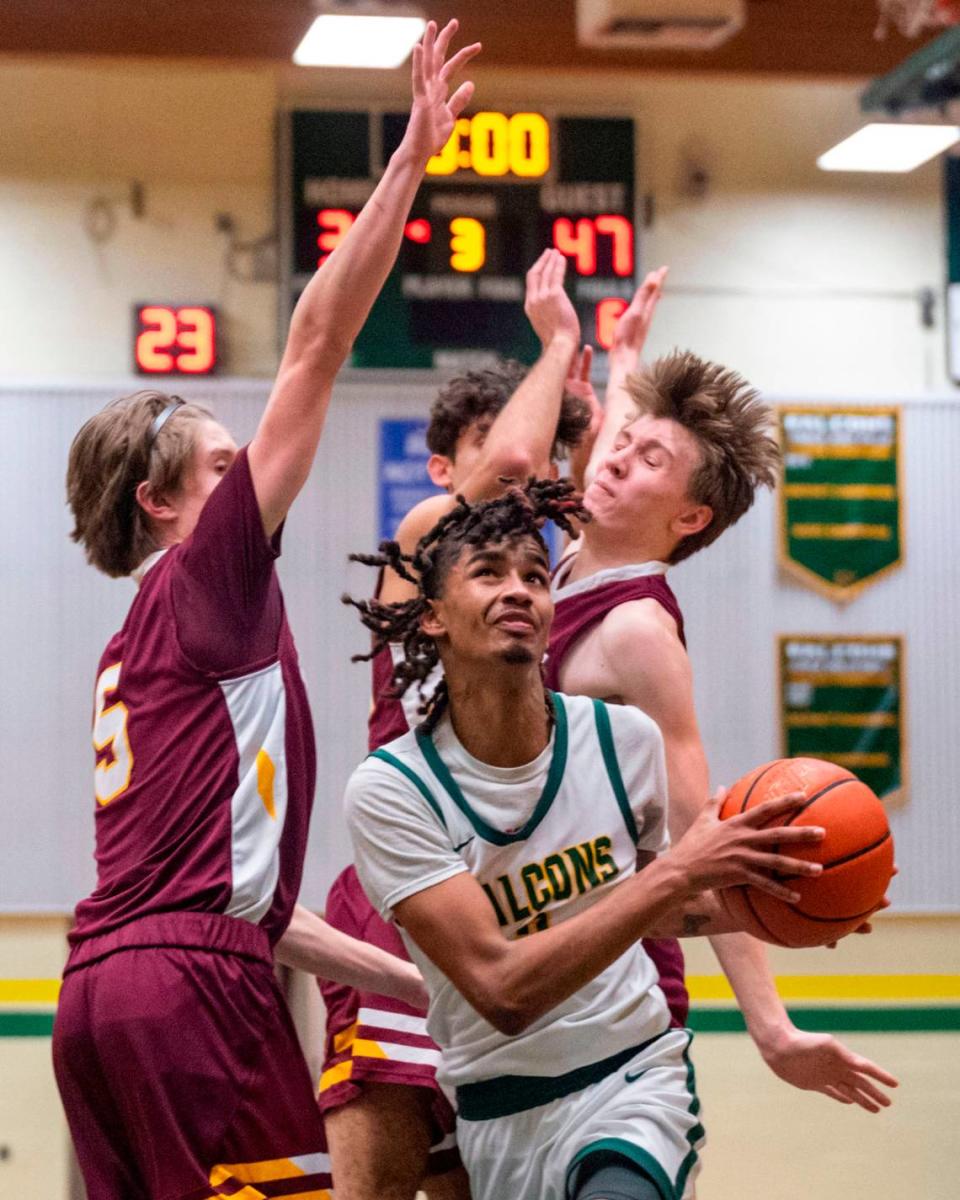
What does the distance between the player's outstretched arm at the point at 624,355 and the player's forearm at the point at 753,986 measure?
1075 mm

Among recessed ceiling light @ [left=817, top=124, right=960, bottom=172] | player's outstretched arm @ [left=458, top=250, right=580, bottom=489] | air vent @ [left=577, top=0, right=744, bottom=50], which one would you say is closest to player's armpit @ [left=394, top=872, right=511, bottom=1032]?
player's outstretched arm @ [left=458, top=250, right=580, bottom=489]

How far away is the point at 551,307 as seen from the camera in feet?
11.3

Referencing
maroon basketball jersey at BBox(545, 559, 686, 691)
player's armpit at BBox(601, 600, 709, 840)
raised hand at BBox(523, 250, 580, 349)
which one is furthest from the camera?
raised hand at BBox(523, 250, 580, 349)

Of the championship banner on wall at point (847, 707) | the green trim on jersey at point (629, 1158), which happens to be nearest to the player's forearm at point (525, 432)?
the green trim on jersey at point (629, 1158)

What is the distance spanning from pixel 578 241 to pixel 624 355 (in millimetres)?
1824

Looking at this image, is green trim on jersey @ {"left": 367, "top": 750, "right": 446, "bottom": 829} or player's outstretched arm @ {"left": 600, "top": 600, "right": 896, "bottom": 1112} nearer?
green trim on jersey @ {"left": 367, "top": 750, "right": 446, "bottom": 829}

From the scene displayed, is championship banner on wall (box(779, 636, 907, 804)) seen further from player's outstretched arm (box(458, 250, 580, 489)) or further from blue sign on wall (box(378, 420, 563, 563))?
player's outstretched arm (box(458, 250, 580, 489))

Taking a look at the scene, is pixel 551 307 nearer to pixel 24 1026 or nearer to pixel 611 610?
pixel 611 610

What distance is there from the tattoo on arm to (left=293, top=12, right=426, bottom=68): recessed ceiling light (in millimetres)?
3292

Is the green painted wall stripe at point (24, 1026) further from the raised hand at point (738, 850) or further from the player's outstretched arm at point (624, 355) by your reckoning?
the raised hand at point (738, 850)

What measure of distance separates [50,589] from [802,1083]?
3264 millimetres

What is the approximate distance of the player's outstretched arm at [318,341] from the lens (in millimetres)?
2391

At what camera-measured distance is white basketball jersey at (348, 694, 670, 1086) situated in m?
2.37

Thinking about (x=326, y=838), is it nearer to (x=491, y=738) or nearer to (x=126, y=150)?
(x=126, y=150)
